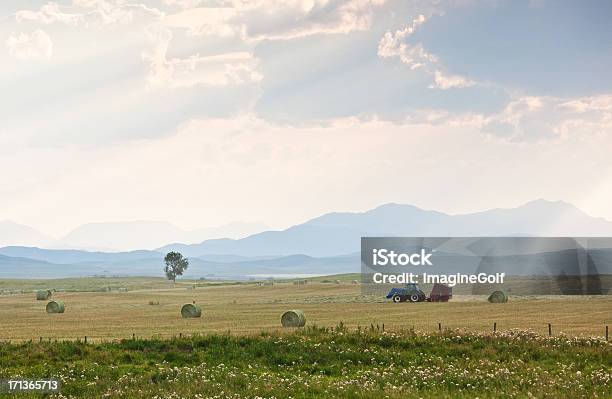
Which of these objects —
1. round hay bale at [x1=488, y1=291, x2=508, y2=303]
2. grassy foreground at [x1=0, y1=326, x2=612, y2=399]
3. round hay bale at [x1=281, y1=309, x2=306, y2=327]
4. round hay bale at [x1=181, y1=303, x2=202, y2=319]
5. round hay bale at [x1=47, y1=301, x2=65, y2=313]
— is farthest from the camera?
round hay bale at [x1=488, y1=291, x2=508, y2=303]

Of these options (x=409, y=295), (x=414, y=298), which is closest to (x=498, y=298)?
(x=414, y=298)

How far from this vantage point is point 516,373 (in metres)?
28.7

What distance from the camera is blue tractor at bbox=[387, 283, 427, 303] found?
80.2 metres

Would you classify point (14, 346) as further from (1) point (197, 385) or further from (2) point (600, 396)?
(2) point (600, 396)

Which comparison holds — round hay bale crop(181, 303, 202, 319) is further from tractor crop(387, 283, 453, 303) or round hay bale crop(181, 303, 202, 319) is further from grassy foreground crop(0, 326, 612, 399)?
grassy foreground crop(0, 326, 612, 399)

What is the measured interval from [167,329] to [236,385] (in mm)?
23185

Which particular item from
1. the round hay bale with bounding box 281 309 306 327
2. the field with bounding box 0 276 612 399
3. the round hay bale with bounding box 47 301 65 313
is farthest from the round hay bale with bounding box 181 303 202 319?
the field with bounding box 0 276 612 399

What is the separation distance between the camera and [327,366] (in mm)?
31297

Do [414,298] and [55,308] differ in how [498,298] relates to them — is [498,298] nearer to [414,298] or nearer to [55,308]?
[414,298]

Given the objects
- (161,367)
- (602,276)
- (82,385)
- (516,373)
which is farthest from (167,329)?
(602,276)
